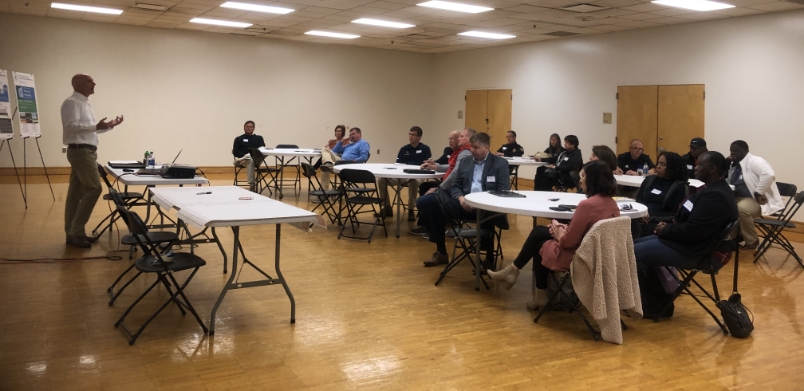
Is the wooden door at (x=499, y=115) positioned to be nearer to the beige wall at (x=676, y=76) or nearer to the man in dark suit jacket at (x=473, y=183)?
the beige wall at (x=676, y=76)

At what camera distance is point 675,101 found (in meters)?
11.0

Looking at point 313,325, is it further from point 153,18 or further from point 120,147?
point 120,147

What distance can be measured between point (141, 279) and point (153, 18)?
8362mm

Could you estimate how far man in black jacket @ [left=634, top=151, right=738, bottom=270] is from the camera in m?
4.16

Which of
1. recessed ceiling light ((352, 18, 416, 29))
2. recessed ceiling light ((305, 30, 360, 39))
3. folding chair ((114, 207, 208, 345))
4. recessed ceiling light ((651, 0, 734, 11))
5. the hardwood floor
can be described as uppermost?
recessed ceiling light ((305, 30, 360, 39))

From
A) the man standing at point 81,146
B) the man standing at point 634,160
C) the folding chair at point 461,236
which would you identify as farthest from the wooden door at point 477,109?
the man standing at point 81,146

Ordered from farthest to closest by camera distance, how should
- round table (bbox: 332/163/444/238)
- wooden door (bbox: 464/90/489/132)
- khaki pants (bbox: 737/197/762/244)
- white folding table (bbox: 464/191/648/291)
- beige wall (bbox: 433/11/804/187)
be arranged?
wooden door (bbox: 464/90/489/132)
beige wall (bbox: 433/11/804/187)
round table (bbox: 332/163/444/238)
khaki pants (bbox: 737/197/762/244)
white folding table (bbox: 464/191/648/291)

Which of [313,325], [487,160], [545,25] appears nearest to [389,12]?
[545,25]

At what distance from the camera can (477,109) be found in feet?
51.2

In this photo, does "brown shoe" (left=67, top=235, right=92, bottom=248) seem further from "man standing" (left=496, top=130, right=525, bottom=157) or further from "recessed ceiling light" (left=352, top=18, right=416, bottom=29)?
"man standing" (left=496, top=130, right=525, bottom=157)

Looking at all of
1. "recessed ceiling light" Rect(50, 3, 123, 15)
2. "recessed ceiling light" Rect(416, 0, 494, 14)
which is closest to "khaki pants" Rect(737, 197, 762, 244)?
"recessed ceiling light" Rect(416, 0, 494, 14)

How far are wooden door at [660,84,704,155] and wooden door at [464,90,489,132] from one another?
477cm

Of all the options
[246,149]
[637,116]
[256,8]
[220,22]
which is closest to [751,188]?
[637,116]

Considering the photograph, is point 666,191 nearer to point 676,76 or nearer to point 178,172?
point 178,172
